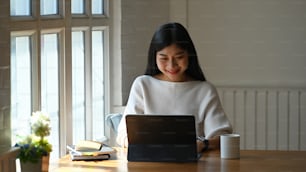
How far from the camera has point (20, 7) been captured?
2.51 meters

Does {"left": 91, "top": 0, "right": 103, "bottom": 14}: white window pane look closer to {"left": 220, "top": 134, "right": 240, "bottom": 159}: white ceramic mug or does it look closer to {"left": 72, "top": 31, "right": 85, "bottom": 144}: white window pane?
{"left": 72, "top": 31, "right": 85, "bottom": 144}: white window pane

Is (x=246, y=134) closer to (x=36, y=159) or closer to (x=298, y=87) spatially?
(x=298, y=87)

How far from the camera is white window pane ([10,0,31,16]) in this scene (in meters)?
2.44

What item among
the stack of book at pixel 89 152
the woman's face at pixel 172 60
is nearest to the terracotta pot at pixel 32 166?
the stack of book at pixel 89 152

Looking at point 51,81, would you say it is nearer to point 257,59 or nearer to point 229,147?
point 229,147

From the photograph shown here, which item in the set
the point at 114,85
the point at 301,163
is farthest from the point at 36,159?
the point at 114,85

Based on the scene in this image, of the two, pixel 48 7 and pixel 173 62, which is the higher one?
pixel 48 7

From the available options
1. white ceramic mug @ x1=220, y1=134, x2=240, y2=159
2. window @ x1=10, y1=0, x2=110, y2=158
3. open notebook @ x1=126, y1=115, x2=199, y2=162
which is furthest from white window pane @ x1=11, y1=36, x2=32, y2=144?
white ceramic mug @ x1=220, y1=134, x2=240, y2=159

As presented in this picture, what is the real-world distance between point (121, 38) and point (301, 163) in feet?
4.81

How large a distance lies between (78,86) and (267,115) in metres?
1.34

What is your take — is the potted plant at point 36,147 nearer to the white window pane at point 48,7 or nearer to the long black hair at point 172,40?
the white window pane at point 48,7

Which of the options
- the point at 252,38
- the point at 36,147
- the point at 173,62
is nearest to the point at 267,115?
the point at 252,38

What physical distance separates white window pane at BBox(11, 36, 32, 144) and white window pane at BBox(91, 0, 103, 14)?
870 mm

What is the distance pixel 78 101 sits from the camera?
3.20m
